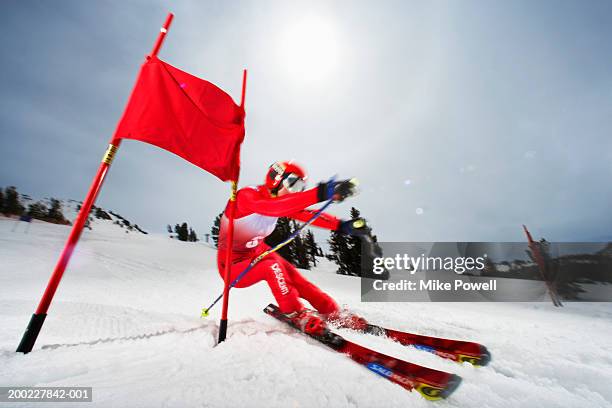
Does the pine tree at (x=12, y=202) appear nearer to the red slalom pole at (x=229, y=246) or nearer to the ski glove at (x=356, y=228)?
the red slalom pole at (x=229, y=246)

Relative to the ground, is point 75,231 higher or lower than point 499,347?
higher

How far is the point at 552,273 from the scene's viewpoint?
8.01 meters

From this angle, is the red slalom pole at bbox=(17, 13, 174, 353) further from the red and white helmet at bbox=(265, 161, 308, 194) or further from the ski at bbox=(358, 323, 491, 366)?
the ski at bbox=(358, 323, 491, 366)

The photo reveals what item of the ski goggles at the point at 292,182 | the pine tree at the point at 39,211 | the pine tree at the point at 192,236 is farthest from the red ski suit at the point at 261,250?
the pine tree at the point at 192,236

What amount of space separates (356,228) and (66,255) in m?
3.07

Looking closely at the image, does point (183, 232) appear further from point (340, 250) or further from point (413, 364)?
point (413, 364)

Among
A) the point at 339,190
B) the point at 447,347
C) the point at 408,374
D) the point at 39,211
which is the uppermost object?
the point at 39,211

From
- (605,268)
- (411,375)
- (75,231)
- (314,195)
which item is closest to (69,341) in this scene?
(75,231)

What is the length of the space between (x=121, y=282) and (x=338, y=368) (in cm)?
594

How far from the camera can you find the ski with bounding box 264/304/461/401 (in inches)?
62.4

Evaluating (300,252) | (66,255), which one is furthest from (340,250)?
(66,255)

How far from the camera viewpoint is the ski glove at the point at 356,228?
3435mm

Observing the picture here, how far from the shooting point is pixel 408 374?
1794 mm

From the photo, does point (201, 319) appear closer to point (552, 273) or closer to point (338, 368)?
point (338, 368)
